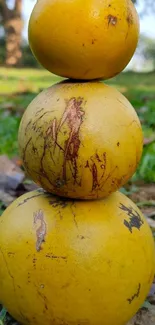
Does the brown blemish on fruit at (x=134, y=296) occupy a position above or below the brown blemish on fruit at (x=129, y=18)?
below

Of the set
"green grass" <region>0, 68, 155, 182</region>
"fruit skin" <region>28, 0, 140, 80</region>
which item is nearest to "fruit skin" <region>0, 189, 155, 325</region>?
"fruit skin" <region>28, 0, 140, 80</region>

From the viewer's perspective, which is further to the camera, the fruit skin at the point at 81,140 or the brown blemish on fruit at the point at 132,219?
the brown blemish on fruit at the point at 132,219

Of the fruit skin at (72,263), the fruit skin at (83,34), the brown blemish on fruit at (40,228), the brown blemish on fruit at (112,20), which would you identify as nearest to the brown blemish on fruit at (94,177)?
the fruit skin at (72,263)

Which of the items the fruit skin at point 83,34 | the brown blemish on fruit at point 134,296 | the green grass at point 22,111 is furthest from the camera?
the green grass at point 22,111

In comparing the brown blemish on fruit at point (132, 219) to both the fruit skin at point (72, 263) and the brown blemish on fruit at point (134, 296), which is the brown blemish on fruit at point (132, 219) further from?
the brown blemish on fruit at point (134, 296)

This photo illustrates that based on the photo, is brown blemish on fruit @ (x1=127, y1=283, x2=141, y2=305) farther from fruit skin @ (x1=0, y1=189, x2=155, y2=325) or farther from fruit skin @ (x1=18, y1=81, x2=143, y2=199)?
fruit skin @ (x1=18, y1=81, x2=143, y2=199)

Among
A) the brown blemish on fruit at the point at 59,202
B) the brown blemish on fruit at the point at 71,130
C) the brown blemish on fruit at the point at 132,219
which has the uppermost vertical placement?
the brown blemish on fruit at the point at 71,130

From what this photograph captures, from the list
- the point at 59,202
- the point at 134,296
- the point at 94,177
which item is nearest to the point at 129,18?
the point at 94,177
